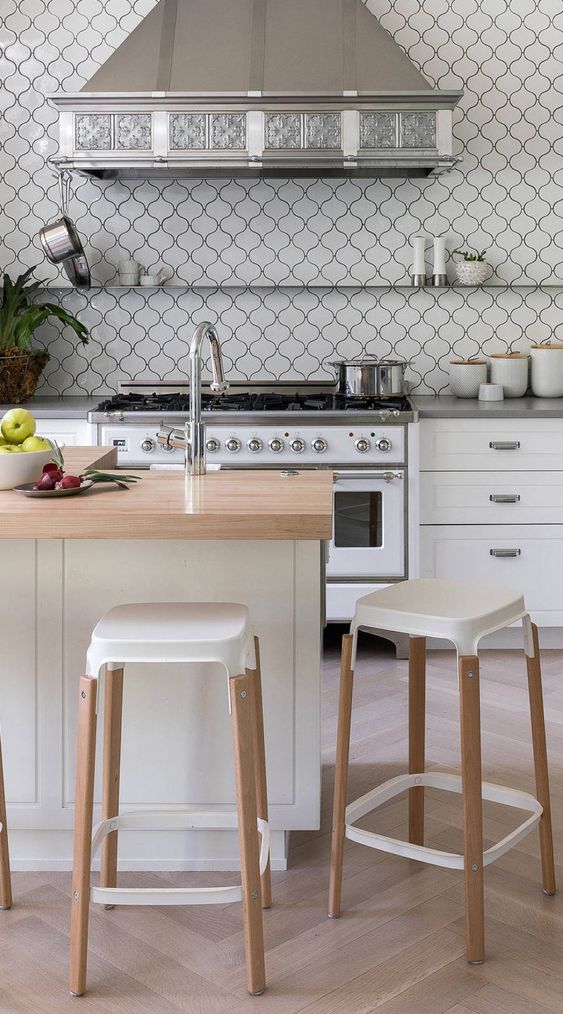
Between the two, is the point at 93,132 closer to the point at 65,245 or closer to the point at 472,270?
the point at 65,245

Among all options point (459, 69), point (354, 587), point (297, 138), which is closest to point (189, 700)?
point (354, 587)

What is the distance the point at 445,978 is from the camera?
209 cm

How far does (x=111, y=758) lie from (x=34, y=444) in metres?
0.78

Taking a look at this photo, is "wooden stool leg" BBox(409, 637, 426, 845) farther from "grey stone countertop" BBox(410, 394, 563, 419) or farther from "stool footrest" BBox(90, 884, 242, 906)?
"grey stone countertop" BBox(410, 394, 563, 419)

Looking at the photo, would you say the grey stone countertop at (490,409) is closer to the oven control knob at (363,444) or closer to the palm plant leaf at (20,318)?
the oven control knob at (363,444)

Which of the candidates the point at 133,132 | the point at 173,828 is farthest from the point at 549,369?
the point at 173,828

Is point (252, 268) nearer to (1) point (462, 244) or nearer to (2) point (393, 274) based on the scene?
(2) point (393, 274)

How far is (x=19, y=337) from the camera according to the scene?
14.6 ft

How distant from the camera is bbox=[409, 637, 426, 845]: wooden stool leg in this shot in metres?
2.57

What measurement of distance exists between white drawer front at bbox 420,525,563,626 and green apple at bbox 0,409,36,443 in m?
2.07

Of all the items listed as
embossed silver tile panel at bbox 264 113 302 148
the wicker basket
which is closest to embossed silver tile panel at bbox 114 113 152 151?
embossed silver tile panel at bbox 264 113 302 148

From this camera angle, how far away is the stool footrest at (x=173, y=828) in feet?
6.68

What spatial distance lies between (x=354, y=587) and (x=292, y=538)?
Result: 6.74 ft

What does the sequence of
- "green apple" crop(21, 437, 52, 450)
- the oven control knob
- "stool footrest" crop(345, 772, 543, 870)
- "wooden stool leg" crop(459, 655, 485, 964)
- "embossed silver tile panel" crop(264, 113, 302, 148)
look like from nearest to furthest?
"wooden stool leg" crop(459, 655, 485, 964), "stool footrest" crop(345, 772, 543, 870), "green apple" crop(21, 437, 52, 450), the oven control knob, "embossed silver tile panel" crop(264, 113, 302, 148)
